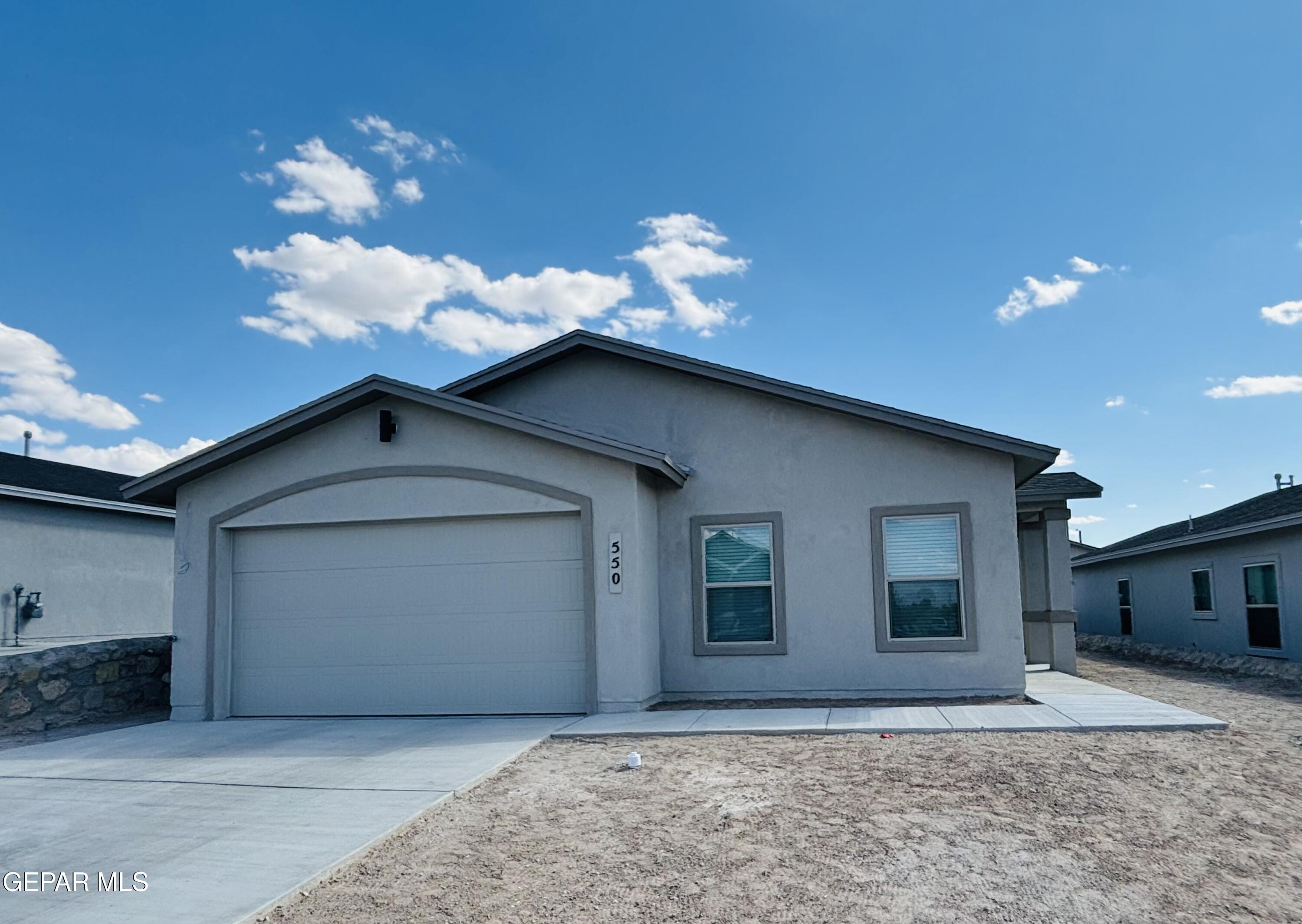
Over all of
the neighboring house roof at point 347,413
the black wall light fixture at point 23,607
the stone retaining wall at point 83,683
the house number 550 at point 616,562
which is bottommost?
the stone retaining wall at point 83,683

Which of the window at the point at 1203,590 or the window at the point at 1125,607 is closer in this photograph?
the window at the point at 1203,590

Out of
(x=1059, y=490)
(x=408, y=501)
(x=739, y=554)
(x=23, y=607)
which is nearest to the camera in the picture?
(x=408, y=501)

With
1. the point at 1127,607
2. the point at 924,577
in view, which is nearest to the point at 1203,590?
the point at 1127,607

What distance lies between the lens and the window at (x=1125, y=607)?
23750 millimetres

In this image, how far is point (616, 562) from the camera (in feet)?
35.0

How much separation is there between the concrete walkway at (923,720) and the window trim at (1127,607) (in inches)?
545

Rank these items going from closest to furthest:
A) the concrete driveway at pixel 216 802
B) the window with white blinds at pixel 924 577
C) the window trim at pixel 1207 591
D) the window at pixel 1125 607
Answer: the concrete driveway at pixel 216 802 < the window with white blinds at pixel 924 577 < the window trim at pixel 1207 591 < the window at pixel 1125 607

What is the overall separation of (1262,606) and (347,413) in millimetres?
15203

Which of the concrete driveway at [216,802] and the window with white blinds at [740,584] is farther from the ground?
the window with white blinds at [740,584]

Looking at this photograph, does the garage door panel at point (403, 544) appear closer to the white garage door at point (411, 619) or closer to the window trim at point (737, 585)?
the white garage door at point (411, 619)

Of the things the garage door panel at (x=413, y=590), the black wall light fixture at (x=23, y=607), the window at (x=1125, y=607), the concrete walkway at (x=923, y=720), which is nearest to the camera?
the concrete walkway at (x=923, y=720)

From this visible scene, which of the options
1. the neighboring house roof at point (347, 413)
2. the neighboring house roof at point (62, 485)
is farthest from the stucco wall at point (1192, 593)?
the neighboring house roof at point (62, 485)

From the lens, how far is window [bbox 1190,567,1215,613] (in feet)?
61.2

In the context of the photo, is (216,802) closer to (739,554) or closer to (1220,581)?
(739,554)
